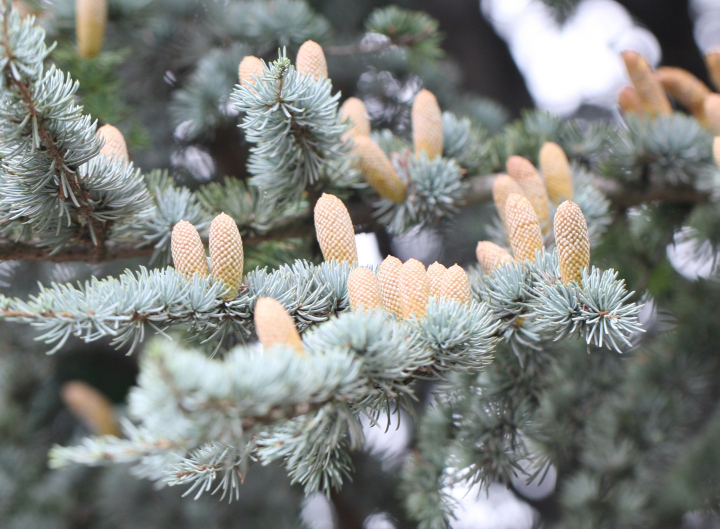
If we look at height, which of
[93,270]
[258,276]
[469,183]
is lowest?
[93,270]

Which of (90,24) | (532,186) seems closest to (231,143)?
(90,24)

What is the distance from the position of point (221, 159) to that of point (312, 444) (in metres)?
1.02

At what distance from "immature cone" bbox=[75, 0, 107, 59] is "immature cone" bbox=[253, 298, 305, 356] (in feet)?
2.72

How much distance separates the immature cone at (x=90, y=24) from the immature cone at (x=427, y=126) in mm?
586

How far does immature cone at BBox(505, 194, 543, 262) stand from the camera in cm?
57

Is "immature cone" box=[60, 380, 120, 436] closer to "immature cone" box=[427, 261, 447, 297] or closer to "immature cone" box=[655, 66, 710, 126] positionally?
"immature cone" box=[427, 261, 447, 297]

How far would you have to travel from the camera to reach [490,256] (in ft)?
2.01

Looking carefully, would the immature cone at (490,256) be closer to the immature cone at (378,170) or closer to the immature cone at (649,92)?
the immature cone at (378,170)

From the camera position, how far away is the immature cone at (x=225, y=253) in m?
0.51

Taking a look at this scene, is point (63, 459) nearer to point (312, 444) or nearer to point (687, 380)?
point (312, 444)

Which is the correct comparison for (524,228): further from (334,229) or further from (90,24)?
(90,24)

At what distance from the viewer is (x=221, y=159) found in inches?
52.7

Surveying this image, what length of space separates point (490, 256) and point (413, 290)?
0.55 ft

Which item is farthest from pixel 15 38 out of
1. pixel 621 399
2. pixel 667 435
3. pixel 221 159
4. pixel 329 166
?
pixel 667 435
